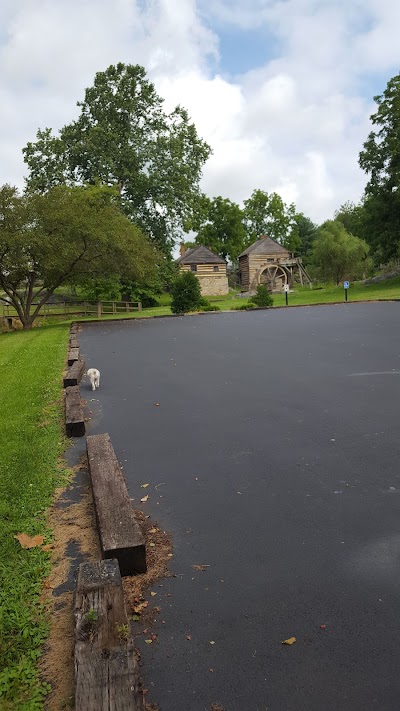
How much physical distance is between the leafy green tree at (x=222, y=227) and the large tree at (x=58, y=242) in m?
46.1

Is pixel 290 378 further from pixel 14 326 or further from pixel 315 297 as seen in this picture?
pixel 315 297

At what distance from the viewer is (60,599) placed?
3039mm

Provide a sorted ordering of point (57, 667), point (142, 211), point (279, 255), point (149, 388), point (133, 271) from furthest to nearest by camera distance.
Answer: point (279, 255)
point (142, 211)
point (133, 271)
point (149, 388)
point (57, 667)

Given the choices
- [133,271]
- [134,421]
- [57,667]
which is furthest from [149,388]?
[133,271]

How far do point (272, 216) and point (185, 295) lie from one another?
50.8 meters

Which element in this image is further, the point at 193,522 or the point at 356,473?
the point at 356,473

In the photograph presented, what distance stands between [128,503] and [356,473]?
2.14 meters

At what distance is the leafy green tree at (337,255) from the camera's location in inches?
2162

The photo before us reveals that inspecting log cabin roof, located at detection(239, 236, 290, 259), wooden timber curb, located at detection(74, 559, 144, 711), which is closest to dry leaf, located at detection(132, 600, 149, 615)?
wooden timber curb, located at detection(74, 559, 144, 711)

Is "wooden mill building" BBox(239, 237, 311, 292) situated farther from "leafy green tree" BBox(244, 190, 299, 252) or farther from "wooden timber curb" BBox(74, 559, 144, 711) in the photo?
"wooden timber curb" BBox(74, 559, 144, 711)

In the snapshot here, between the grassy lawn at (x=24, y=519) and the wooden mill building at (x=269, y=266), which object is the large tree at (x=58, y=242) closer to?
the grassy lawn at (x=24, y=519)

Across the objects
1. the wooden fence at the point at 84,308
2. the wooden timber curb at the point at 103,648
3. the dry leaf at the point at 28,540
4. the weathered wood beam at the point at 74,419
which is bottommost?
the dry leaf at the point at 28,540

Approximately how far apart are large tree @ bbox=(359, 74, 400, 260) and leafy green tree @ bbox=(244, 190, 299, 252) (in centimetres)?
3356

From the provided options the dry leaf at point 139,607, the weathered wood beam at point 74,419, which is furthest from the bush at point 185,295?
the dry leaf at point 139,607
